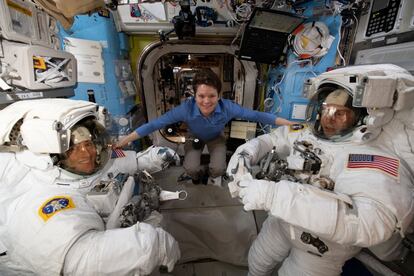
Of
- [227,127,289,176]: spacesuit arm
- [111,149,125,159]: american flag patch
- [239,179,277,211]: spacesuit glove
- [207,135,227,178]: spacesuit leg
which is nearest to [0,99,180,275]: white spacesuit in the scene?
[111,149,125,159]: american flag patch

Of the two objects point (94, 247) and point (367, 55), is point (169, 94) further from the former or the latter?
point (94, 247)

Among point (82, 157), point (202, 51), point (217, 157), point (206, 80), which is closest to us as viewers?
point (82, 157)

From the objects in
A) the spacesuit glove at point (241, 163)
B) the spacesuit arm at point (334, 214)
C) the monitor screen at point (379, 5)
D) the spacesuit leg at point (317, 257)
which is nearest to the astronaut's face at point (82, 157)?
the spacesuit glove at point (241, 163)

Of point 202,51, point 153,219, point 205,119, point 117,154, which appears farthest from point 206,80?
point 202,51

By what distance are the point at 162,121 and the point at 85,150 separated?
0.78 metres

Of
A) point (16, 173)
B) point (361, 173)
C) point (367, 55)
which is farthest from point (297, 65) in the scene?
point (16, 173)

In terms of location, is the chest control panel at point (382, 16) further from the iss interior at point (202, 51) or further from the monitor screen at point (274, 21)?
the monitor screen at point (274, 21)

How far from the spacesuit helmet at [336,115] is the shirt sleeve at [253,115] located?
17.7 inches

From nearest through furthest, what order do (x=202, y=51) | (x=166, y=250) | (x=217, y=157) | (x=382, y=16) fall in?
(x=166, y=250), (x=382, y=16), (x=217, y=157), (x=202, y=51)

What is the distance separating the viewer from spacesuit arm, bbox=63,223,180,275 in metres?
0.69

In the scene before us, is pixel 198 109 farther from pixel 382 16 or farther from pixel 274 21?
pixel 382 16

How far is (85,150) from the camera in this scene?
1.02 m

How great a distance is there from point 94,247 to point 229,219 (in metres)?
1.48

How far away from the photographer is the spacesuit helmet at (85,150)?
3.24ft
